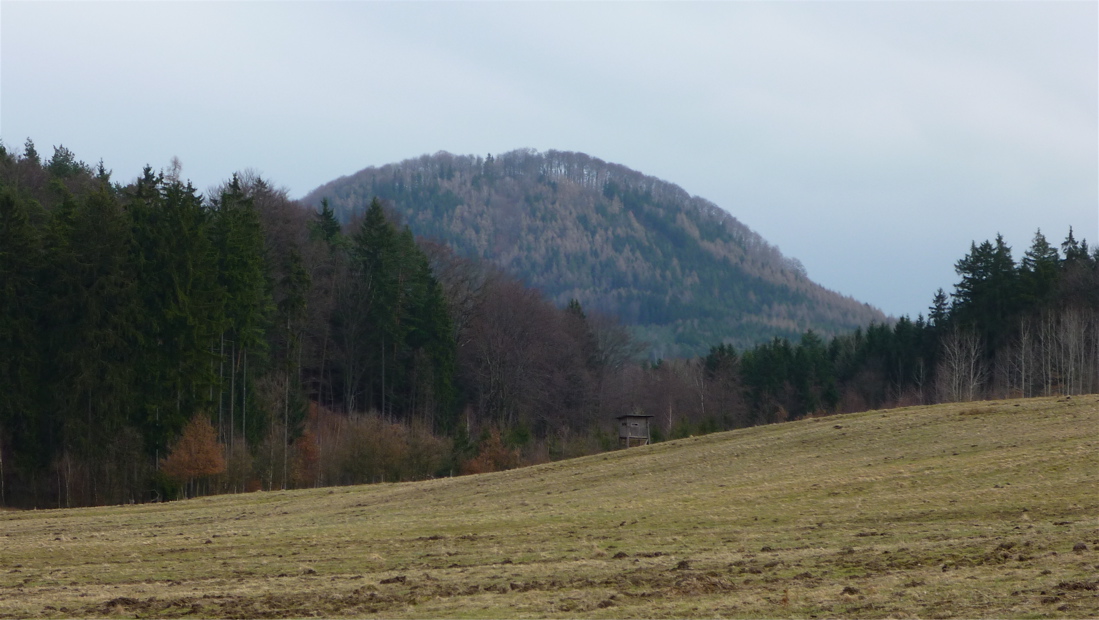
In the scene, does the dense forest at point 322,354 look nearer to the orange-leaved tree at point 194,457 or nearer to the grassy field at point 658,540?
the orange-leaved tree at point 194,457

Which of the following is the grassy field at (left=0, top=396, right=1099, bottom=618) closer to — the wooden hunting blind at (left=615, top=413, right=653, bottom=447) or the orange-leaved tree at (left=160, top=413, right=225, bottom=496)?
the orange-leaved tree at (left=160, top=413, right=225, bottom=496)

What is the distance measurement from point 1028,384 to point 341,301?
2377 inches

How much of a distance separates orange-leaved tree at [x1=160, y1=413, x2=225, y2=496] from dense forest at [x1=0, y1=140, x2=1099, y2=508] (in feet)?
0.38

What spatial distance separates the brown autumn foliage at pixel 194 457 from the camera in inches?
2063

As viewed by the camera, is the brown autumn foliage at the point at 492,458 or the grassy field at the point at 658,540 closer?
the grassy field at the point at 658,540

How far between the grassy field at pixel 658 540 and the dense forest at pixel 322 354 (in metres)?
13.4

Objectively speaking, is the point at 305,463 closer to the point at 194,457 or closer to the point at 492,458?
the point at 194,457

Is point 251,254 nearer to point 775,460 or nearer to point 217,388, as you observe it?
point 217,388

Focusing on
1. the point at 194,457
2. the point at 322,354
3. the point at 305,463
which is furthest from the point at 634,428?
the point at 322,354

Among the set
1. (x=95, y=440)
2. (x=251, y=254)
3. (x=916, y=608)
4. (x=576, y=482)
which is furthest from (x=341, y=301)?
(x=916, y=608)

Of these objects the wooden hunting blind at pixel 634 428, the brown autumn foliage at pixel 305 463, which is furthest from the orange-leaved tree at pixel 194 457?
the wooden hunting blind at pixel 634 428

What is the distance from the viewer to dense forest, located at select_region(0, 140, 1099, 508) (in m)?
51.9

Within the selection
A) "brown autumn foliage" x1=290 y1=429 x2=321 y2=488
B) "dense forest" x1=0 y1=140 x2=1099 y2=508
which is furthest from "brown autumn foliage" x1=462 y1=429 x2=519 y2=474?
"brown autumn foliage" x1=290 y1=429 x2=321 y2=488

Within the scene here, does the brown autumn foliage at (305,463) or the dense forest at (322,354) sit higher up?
the dense forest at (322,354)
